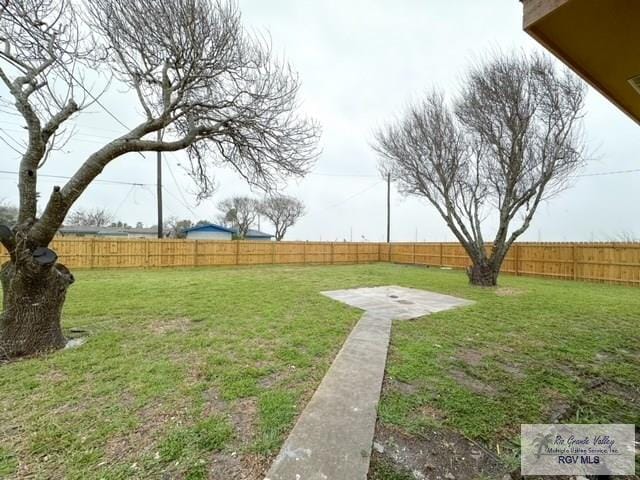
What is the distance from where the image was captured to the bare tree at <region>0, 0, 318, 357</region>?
2984 millimetres

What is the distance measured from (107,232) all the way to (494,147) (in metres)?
33.6

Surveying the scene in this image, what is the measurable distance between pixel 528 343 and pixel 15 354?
19.6 ft

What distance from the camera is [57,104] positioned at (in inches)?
127

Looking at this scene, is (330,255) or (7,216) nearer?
(7,216)

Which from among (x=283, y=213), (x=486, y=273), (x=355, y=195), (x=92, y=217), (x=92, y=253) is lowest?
(x=486, y=273)

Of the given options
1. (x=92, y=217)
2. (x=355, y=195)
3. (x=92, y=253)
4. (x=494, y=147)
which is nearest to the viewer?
(x=494, y=147)

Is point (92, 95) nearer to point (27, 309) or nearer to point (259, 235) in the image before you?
point (27, 309)

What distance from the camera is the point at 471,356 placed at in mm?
3209

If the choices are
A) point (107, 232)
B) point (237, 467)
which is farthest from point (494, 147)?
point (107, 232)

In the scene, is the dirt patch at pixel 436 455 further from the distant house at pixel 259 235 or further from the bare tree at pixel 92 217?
the bare tree at pixel 92 217

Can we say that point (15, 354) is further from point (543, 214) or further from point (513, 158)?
point (543, 214)

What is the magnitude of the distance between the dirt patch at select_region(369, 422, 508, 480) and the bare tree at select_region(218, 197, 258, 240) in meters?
28.7

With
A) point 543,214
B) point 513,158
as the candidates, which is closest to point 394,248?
point 543,214

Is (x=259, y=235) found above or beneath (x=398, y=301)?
above
